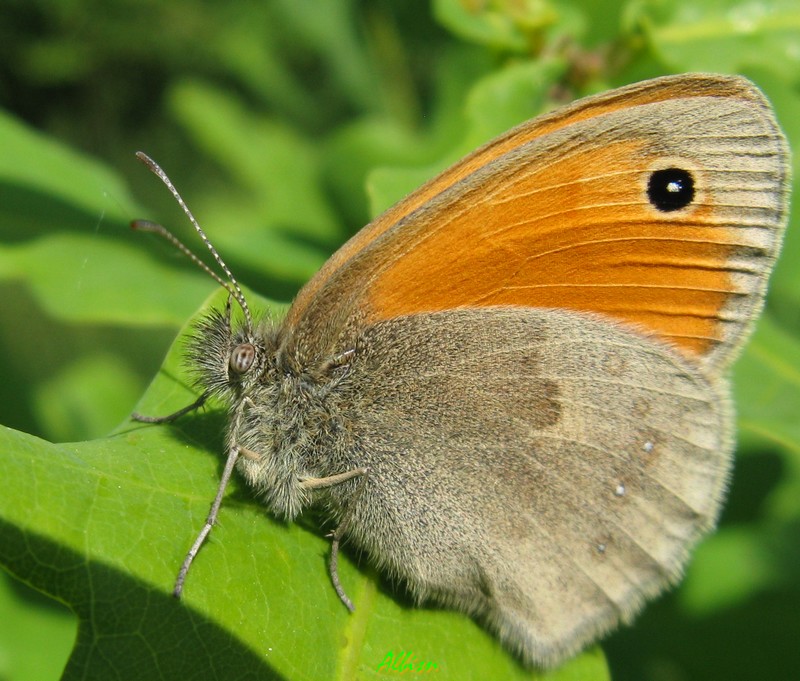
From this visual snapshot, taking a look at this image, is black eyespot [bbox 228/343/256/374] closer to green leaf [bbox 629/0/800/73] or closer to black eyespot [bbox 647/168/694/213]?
black eyespot [bbox 647/168/694/213]

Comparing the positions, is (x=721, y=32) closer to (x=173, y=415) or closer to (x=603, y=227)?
(x=603, y=227)

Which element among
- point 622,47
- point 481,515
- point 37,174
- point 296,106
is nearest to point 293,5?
point 296,106

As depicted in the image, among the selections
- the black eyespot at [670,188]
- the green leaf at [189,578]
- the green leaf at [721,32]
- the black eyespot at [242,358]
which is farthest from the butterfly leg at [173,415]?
the green leaf at [721,32]

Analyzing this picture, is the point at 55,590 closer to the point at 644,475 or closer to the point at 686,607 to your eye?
the point at 644,475

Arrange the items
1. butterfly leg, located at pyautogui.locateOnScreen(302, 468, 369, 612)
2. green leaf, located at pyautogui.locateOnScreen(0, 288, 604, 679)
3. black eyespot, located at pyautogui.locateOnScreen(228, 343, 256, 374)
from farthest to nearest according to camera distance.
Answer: black eyespot, located at pyautogui.locateOnScreen(228, 343, 256, 374)
butterfly leg, located at pyautogui.locateOnScreen(302, 468, 369, 612)
green leaf, located at pyautogui.locateOnScreen(0, 288, 604, 679)

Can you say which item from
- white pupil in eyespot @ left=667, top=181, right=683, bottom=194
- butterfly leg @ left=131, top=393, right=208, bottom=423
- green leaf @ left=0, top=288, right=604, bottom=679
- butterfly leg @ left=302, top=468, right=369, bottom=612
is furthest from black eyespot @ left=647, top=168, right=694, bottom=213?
butterfly leg @ left=131, top=393, right=208, bottom=423

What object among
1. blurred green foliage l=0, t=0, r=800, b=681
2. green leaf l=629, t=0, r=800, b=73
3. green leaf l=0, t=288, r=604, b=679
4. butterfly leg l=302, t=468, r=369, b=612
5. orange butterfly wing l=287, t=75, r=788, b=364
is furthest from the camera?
green leaf l=629, t=0, r=800, b=73

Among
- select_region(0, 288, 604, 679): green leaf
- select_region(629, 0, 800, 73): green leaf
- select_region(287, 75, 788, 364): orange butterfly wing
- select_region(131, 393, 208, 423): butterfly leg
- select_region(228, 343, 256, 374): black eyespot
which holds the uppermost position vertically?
select_region(629, 0, 800, 73): green leaf
